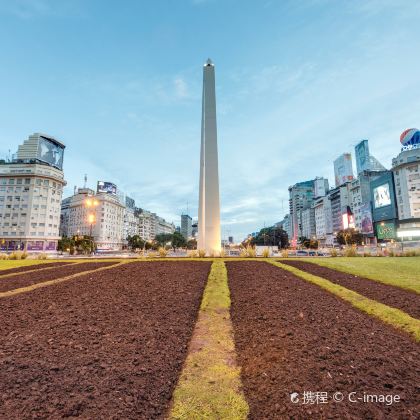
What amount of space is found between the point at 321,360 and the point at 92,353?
3.61 meters

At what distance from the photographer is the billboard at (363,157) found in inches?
5585

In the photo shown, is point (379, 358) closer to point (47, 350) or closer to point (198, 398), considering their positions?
point (198, 398)

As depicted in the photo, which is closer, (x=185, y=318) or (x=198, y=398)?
(x=198, y=398)

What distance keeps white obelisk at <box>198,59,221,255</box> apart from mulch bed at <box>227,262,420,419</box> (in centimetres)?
2357

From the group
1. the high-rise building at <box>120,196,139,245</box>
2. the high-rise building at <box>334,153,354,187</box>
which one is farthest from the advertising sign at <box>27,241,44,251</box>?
the high-rise building at <box>334,153,354,187</box>

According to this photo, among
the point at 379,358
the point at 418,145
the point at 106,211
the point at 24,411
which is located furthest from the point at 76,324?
the point at 106,211

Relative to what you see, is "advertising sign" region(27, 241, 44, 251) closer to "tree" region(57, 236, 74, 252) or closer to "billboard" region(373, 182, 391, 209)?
"tree" region(57, 236, 74, 252)

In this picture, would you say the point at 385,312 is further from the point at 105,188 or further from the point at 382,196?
the point at 105,188

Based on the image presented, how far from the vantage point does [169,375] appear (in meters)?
3.79

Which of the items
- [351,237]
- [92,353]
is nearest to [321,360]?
[92,353]

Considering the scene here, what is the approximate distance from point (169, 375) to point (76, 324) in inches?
123

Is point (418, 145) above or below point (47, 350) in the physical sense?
above

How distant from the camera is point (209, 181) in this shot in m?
31.5

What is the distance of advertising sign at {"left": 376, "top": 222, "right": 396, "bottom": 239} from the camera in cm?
10083
